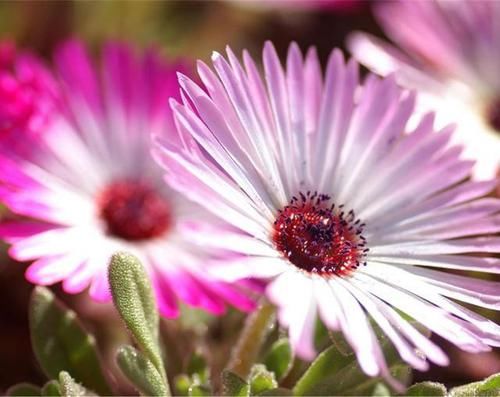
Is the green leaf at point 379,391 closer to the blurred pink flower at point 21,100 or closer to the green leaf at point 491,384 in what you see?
the green leaf at point 491,384

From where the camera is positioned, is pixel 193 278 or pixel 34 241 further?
pixel 193 278

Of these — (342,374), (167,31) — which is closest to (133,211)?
(342,374)

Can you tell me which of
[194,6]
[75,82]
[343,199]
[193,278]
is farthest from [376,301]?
[194,6]

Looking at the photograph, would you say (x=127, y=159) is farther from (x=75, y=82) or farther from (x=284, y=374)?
(x=284, y=374)

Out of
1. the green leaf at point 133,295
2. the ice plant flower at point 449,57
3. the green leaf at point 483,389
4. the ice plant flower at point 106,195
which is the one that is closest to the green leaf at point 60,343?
the ice plant flower at point 106,195

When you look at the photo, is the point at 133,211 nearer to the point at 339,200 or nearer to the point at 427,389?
the point at 339,200

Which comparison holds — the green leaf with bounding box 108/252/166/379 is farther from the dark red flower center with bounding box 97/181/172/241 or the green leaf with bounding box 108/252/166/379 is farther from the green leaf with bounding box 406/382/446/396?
the dark red flower center with bounding box 97/181/172/241
